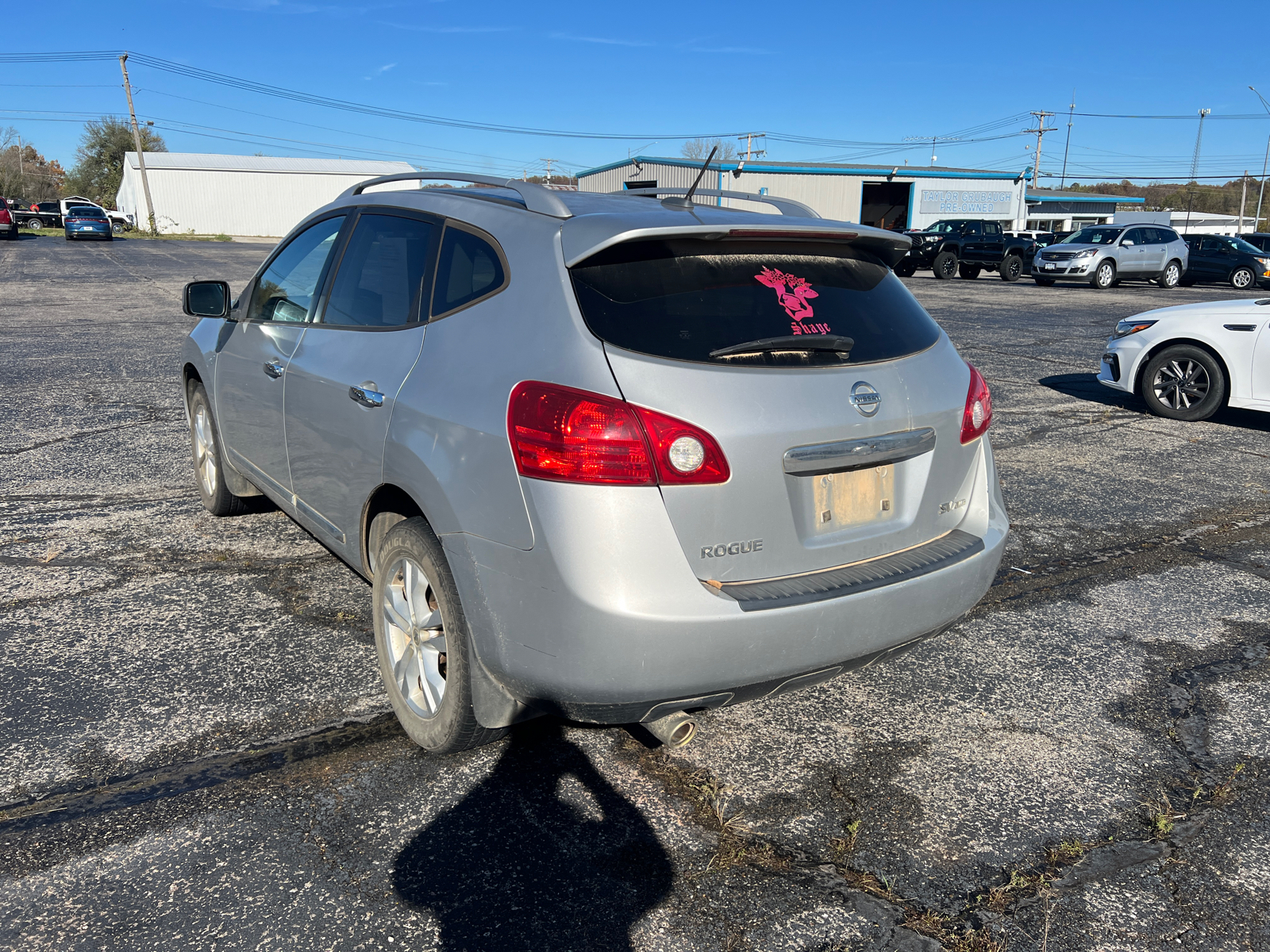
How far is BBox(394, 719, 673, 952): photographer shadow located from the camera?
2.24 m

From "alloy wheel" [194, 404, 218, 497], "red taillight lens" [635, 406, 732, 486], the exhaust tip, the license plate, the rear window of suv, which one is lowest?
the exhaust tip

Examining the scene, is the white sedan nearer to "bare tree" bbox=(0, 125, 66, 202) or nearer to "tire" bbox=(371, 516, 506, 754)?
"tire" bbox=(371, 516, 506, 754)

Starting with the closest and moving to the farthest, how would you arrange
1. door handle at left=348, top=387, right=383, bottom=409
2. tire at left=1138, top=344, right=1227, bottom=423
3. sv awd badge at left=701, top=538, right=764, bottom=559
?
1. sv awd badge at left=701, top=538, right=764, bottom=559
2. door handle at left=348, top=387, right=383, bottom=409
3. tire at left=1138, top=344, right=1227, bottom=423

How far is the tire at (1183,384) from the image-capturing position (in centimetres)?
828

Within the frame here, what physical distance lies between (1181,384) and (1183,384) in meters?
0.02

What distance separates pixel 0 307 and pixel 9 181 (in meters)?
105

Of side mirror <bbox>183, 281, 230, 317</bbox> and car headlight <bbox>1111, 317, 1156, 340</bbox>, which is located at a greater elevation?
side mirror <bbox>183, 281, 230, 317</bbox>

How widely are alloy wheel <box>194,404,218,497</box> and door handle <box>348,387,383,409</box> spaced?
2.22 metres

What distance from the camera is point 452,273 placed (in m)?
2.95

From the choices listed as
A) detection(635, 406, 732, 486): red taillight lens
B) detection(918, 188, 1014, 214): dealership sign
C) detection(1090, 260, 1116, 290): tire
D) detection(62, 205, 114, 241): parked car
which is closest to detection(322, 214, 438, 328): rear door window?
detection(635, 406, 732, 486): red taillight lens

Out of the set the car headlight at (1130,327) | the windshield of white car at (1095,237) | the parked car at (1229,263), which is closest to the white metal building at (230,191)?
the windshield of white car at (1095,237)

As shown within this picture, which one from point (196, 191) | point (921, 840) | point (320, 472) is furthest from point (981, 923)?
point (196, 191)

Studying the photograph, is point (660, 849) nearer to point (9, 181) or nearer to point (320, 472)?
point (320, 472)

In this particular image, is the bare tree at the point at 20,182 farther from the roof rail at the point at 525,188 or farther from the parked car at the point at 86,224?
the roof rail at the point at 525,188
